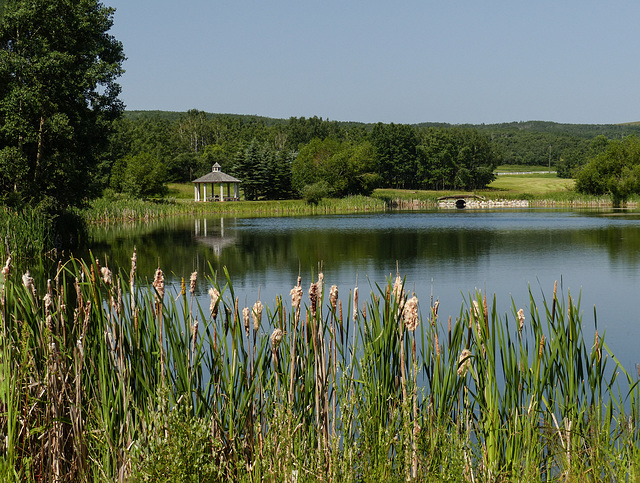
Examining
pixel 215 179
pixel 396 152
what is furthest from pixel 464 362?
pixel 396 152

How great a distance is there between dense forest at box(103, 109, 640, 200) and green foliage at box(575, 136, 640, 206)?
2489cm

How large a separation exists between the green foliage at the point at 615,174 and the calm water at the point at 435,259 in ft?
108

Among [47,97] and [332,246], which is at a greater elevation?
[47,97]

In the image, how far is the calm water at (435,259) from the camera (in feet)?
51.6

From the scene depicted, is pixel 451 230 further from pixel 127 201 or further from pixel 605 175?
pixel 605 175

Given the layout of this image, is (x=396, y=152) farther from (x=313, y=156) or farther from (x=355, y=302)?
(x=355, y=302)

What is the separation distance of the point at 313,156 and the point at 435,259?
59.7 metres

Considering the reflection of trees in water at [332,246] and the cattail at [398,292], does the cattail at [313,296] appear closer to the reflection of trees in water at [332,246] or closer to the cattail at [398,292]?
the cattail at [398,292]

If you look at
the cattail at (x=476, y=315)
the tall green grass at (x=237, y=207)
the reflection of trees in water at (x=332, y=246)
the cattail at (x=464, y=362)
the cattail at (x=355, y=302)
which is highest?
the cattail at (x=355, y=302)

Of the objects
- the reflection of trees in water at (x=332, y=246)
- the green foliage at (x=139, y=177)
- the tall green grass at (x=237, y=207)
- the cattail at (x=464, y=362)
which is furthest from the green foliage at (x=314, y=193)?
the cattail at (x=464, y=362)

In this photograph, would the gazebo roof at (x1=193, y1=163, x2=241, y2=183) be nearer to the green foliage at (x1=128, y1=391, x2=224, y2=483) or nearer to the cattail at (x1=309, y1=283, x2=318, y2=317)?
the cattail at (x1=309, y1=283, x2=318, y2=317)

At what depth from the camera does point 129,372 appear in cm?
448

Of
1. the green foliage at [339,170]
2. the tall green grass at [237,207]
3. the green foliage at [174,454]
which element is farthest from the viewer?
the green foliage at [339,170]

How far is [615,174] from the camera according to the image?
76250 millimetres
